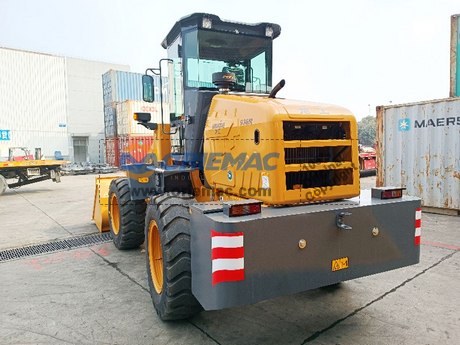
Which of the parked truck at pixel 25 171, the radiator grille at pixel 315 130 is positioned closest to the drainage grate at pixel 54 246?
the radiator grille at pixel 315 130

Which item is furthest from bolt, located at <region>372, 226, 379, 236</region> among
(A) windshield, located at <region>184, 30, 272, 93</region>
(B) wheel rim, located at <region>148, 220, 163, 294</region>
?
(A) windshield, located at <region>184, 30, 272, 93</region>

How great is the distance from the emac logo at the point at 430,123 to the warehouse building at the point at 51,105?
2237 cm

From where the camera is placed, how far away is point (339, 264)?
263cm

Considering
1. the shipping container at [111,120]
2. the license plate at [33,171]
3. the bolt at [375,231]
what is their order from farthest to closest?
the shipping container at [111,120]
the license plate at [33,171]
the bolt at [375,231]

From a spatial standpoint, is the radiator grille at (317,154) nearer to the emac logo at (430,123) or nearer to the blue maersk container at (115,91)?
the emac logo at (430,123)

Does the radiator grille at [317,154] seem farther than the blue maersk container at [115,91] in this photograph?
No

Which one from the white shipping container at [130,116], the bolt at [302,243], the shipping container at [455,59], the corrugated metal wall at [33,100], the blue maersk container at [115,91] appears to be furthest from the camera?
the corrugated metal wall at [33,100]

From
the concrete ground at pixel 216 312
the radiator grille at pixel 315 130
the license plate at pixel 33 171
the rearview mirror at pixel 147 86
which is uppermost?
the rearview mirror at pixel 147 86

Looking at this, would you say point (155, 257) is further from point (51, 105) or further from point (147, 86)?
point (51, 105)

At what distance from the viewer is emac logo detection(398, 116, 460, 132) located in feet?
23.7

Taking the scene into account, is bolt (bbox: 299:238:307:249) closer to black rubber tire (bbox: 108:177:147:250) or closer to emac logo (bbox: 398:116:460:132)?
black rubber tire (bbox: 108:177:147:250)

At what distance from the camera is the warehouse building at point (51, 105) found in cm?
2398

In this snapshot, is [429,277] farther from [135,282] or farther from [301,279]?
[135,282]

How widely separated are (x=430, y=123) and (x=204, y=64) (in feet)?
20.0
